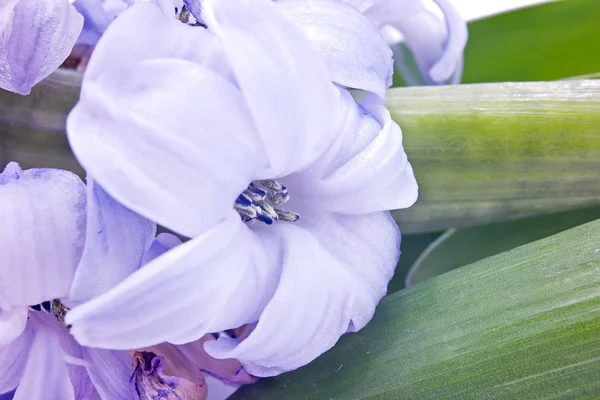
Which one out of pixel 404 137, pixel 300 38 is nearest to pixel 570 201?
pixel 404 137

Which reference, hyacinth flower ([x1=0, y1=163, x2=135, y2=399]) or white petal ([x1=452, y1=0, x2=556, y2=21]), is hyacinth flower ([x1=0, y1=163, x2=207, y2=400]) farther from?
white petal ([x1=452, y1=0, x2=556, y2=21])

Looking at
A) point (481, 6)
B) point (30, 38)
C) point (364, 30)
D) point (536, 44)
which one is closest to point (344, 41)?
point (364, 30)

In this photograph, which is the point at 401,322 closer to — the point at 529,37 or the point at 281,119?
the point at 281,119

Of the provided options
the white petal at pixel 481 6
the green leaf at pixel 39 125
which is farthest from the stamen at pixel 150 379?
the white petal at pixel 481 6

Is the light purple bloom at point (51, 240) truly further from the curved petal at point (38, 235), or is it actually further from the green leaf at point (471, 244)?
the green leaf at point (471, 244)

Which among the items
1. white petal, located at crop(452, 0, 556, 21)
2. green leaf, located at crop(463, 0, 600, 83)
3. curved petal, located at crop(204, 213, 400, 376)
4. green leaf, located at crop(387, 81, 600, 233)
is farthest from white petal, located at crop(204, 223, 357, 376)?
white petal, located at crop(452, 0, 556, 21)

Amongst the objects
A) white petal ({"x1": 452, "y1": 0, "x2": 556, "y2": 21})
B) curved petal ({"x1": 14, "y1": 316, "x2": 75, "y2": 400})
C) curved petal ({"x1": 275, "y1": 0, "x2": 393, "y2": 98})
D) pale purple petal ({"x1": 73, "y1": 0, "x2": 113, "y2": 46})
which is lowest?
white petal ({"x1": 452, "y1": 0, "x2": 556, "y2": 21})

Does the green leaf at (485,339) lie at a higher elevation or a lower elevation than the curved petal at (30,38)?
lower
